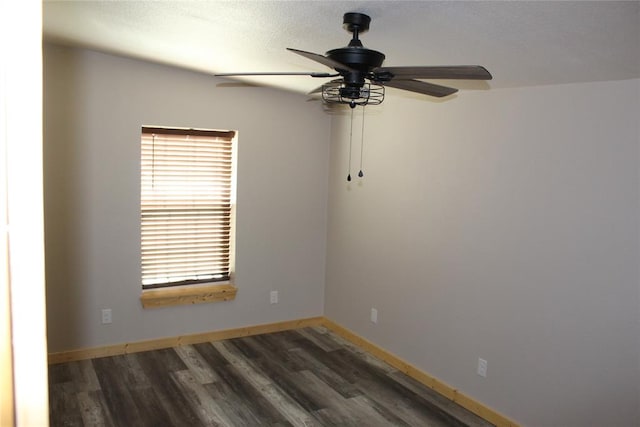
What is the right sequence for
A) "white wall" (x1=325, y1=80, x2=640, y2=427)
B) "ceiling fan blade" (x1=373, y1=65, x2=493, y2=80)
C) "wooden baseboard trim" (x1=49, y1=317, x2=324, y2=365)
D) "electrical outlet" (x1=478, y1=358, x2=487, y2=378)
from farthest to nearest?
"wooden baseboard trim" (x1=49, y1=317, x2=324, y2=365), "electrical outlet" (x1=478, y1=358, x2=487, y2=378), "white wall" (x1=325, y1=80, x2=640, y2=427), "ceiling fan blade" (x1=373, y1=65, x2=493, y2=80)

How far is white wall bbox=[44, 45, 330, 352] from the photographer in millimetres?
3891

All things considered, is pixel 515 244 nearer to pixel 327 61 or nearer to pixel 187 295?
pixel 327 61

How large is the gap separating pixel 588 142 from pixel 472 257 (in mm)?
1097

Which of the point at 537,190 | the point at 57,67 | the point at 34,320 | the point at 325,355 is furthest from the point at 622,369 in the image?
the point at 57,67

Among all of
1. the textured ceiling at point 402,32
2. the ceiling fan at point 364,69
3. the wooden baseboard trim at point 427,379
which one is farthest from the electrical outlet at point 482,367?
the ceiling fan at point 364,69

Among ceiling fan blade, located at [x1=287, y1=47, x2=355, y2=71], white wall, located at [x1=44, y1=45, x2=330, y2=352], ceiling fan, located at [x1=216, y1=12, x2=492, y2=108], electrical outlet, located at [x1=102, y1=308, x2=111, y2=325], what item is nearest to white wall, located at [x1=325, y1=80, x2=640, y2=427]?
white wall, located at [x1=44, y1=45, x2=330, y2=352]

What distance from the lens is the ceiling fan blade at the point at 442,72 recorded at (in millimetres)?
1808

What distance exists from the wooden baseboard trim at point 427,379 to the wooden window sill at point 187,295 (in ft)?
3.77

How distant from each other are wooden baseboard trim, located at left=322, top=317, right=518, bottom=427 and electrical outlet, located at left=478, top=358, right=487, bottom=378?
0.21 metres

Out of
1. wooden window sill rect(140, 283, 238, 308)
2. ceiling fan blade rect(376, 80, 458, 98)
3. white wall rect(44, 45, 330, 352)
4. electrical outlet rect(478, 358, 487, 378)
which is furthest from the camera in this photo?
wooden window sill rect(140, 283, 238, 308)

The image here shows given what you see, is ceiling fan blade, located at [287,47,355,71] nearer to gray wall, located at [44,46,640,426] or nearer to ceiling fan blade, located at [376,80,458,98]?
ceiling fan blade, located at [376,80,458,98]

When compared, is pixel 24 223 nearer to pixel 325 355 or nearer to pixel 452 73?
pixel 452 73

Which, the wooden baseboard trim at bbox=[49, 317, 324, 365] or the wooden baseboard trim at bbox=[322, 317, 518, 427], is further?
the wooden baseboard trim at bbox=[49, 317, 324, 365]

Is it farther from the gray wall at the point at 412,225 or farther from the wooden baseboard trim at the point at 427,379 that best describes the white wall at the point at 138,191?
the wooden baseboard trim at the point at 427,379
